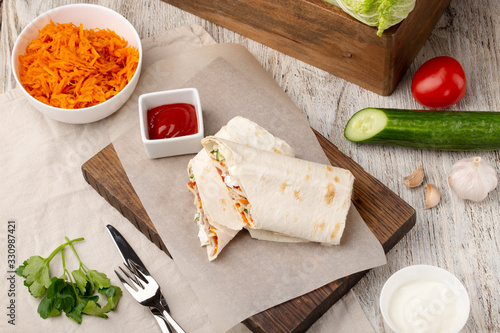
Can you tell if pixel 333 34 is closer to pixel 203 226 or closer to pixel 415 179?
pixel 415 179

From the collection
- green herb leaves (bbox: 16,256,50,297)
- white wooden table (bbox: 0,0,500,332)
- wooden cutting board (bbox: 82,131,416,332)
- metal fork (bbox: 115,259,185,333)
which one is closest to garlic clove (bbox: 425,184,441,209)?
white wooden table (bbox: 0,0,500,332)

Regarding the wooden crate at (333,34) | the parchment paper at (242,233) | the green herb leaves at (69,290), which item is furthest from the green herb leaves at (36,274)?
the wooden crate at (333,34)

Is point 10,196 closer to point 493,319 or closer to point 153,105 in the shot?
point 153,105

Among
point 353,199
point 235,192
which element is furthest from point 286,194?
point 353,199

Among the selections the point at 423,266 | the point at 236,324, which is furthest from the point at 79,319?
the point at 423,266

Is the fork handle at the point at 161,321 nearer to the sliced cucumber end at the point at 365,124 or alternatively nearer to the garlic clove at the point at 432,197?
the sliced cucumber end at the point at 365,124
